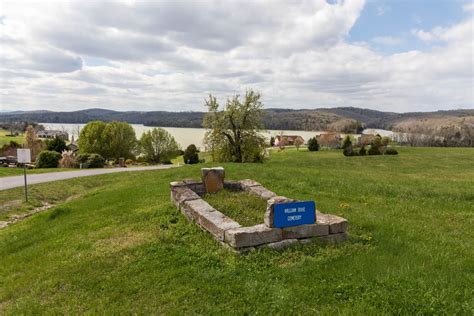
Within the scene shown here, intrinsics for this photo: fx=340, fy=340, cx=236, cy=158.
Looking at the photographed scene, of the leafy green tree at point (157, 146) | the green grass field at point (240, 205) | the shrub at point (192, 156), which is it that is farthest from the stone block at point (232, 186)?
the leafy green tree at point (157, 146)

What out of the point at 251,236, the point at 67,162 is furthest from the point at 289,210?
the point at 67,162

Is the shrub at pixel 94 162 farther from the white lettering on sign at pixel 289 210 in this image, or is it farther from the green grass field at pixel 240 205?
the white lettering on sign at pixel 289 210

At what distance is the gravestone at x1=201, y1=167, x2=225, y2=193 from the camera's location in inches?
396

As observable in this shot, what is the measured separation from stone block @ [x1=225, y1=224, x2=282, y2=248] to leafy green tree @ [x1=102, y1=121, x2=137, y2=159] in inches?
2042

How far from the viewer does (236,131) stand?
28266 mm

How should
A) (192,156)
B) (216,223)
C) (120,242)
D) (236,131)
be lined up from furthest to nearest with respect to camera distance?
(192,156), (236,131), (120,242), (216,223)

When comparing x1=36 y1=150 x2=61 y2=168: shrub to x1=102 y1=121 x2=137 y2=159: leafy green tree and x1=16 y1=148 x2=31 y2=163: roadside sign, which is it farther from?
x1=16 y1=148 x2=31 y2=163: roadside sign

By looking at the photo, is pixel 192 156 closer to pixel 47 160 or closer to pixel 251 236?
pixel 47 160

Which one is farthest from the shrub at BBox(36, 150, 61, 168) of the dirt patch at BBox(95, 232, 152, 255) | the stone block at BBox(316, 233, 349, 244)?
the stone block at BBox(316, 233, 349, 244)

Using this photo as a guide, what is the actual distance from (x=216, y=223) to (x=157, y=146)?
55.9 meters

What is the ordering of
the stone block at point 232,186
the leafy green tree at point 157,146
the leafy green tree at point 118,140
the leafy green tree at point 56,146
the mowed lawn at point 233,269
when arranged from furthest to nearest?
the leafy green tree at point 157,146 → the leafy green tree at point 118,140 → the leafy green tree at point 56,146 → the stone block at point 232,186 → the mowed lawn at point 233,269

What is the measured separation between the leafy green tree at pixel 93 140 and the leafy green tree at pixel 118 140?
547 mm

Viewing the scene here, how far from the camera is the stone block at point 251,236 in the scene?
5688mm

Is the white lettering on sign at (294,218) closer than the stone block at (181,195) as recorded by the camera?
Yes
